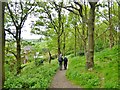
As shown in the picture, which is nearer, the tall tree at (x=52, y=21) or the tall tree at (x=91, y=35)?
the tall tree at (x=91, y=35)

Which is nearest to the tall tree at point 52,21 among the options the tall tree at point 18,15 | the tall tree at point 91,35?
the tall tree at point 18,15

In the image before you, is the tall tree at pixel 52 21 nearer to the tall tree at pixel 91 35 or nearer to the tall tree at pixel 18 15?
the tall tree at pixel 18 15

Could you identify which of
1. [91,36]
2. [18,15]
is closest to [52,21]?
[18,15]

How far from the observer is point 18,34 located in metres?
8.39

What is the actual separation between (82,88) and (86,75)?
31.9 inches

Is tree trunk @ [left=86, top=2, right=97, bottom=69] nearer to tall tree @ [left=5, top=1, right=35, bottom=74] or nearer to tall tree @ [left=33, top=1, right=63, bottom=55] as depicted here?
tall tree @ [left=5, top=1, right=35, bottom=74]

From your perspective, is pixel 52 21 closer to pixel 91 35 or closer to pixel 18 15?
pixel 18 15

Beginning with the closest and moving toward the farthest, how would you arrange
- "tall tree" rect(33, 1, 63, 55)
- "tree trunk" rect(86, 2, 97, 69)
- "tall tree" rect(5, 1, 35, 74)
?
"tree trunk" rect(86, 2, 97, 69) → "tall tree" rect(5, 1, 35, 74) → "tall tree" rect(33, 1, 63, 55)

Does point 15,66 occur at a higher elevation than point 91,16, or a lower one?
lower

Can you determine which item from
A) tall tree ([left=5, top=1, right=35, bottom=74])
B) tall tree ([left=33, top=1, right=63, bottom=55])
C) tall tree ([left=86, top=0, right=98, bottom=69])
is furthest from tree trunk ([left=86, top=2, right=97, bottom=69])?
tall tree ([left=33, top=1, right=63, bottom=55])

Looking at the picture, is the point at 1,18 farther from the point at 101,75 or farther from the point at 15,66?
the point at 15,66

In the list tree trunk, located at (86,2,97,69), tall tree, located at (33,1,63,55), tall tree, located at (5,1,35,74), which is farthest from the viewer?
tall tree, located at (33,1,63,55)

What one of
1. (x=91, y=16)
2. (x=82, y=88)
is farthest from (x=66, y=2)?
(x=82, y=88)

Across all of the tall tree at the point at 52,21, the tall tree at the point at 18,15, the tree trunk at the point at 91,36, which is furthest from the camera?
the tall tree at the point at 52,21
